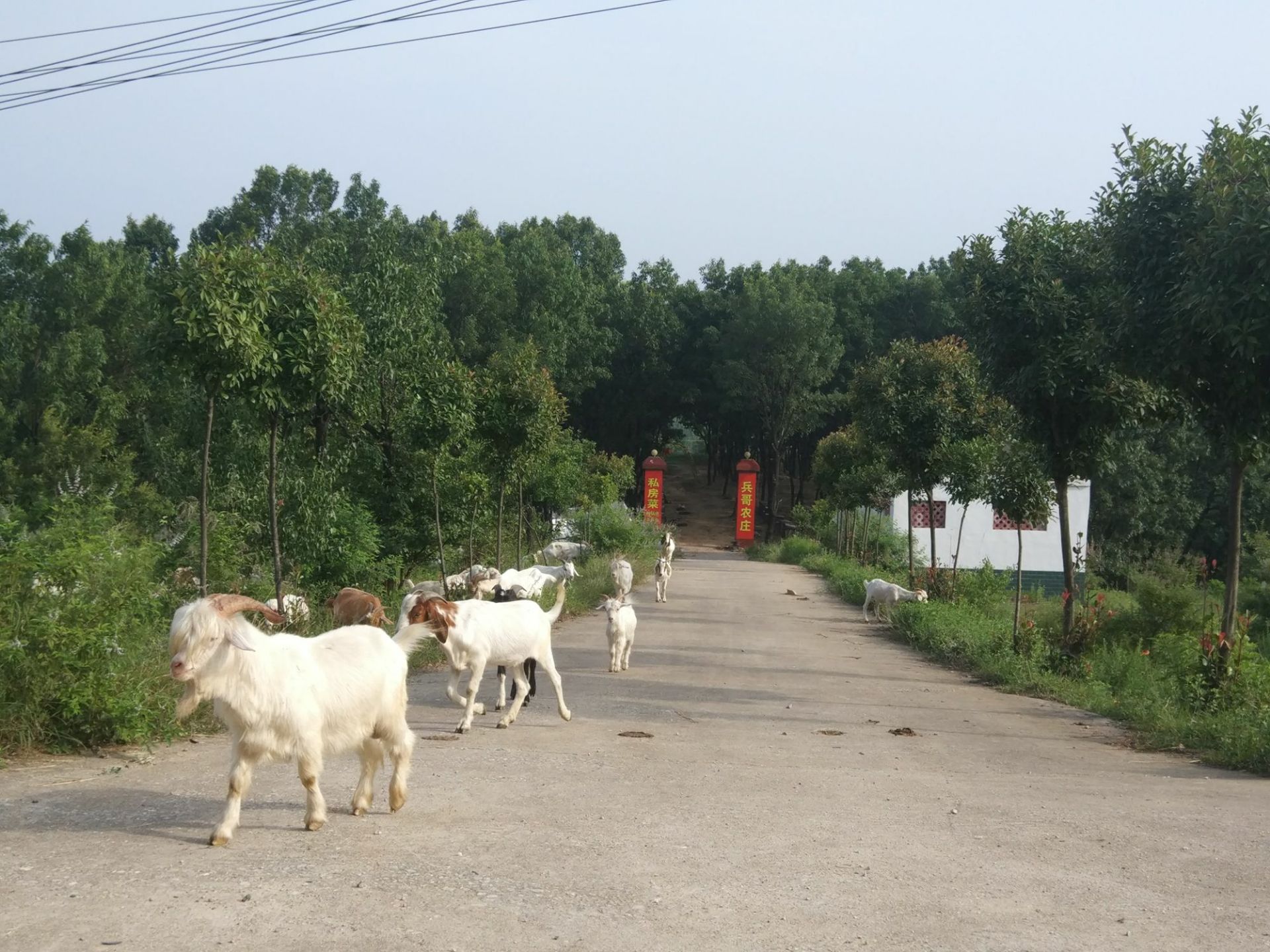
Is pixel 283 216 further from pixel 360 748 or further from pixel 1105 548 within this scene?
pixel 360 748

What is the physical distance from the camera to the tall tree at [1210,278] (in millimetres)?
10875

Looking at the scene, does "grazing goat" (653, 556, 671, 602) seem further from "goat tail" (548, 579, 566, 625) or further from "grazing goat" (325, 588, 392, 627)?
"grazing goat" (325, 588, 392, 627)

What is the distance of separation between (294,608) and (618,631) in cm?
381

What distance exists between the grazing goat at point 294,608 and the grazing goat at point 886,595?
1298 cm

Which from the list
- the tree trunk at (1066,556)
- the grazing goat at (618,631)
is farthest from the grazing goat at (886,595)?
the grazing goat at (618,631)

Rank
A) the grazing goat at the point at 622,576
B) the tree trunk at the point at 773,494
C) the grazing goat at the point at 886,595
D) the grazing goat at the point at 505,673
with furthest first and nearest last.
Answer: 1. the tree trunk at the point at 773,494
2. the grazing goat at the point at 886,595
3. the grazing goat at the point at 622,576
4. the grazing goat at the point at 505,673

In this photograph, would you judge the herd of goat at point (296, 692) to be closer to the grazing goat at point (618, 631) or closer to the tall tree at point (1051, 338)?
the grazing goat at point (618, 631)

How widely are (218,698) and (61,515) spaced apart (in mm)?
4222

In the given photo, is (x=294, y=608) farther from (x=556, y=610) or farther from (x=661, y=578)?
(x=661, y=578)

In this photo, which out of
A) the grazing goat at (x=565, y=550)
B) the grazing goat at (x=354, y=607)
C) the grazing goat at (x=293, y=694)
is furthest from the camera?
the grazing goat at (x=565, y=550)

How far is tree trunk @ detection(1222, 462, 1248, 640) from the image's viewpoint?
492 inches

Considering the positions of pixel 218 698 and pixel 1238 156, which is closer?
pixel 218 698

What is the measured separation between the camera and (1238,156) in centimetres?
1171

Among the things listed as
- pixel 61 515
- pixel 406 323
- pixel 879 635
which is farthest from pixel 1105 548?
pixel 61 515
